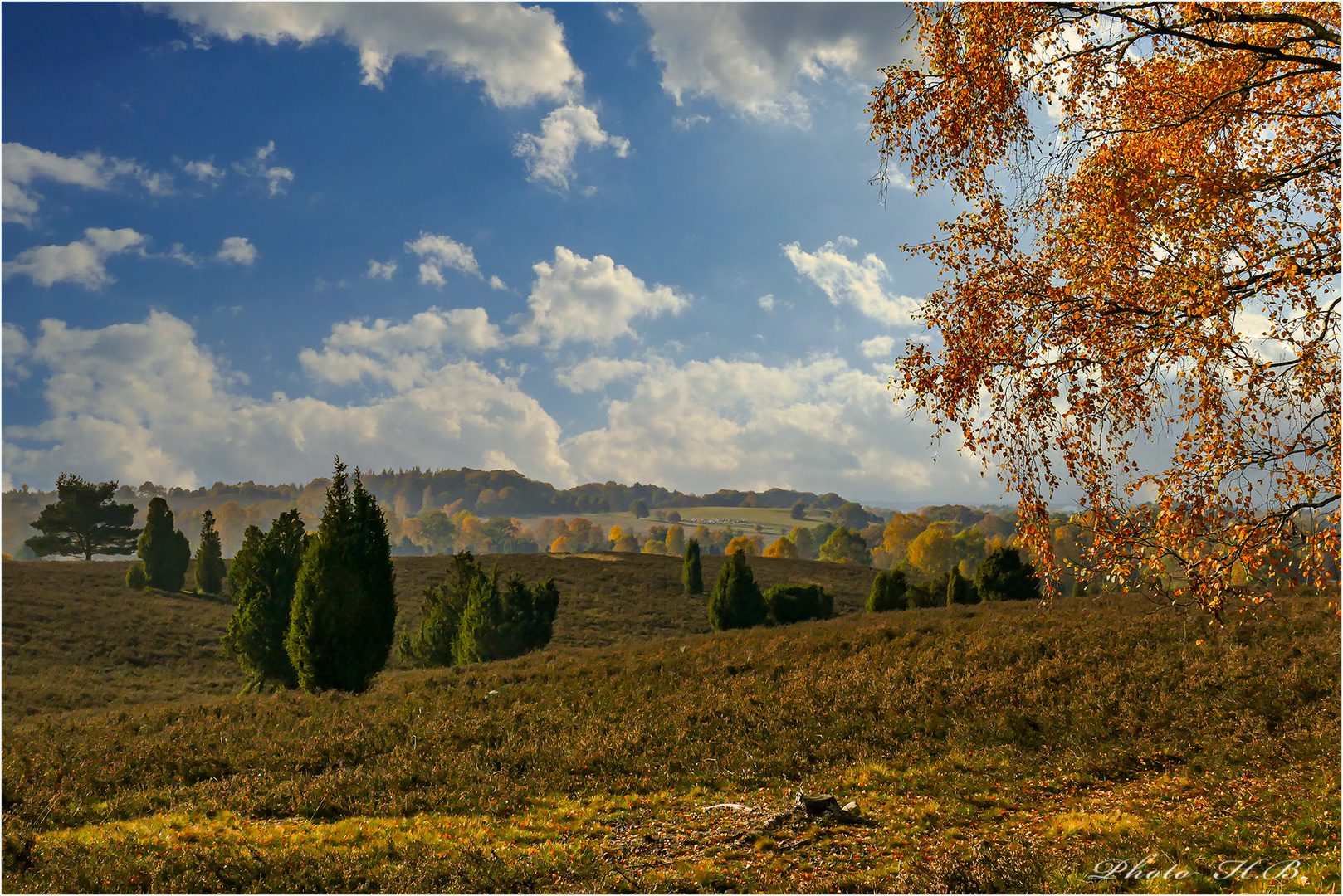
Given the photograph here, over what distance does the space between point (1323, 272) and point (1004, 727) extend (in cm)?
886

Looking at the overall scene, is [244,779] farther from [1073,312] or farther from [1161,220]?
[1161,220]

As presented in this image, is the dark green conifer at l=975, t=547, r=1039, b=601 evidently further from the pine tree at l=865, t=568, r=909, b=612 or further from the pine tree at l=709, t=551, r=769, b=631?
the pine tree at l=709, t=551, r=769, b=631

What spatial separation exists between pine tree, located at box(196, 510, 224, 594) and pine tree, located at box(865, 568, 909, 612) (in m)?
45.4

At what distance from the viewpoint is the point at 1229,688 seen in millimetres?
12133

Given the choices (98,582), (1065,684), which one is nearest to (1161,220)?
(1065,684)

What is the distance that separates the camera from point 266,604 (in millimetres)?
24188

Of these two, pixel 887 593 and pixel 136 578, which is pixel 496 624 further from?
pixel 136 578

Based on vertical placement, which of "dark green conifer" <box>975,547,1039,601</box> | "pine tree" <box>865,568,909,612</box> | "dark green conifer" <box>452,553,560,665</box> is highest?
"dark green conifer" <box>975,547,1039,601</box>

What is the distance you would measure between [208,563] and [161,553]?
321 centimetres

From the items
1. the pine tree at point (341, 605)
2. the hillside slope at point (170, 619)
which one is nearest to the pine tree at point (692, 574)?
the hillside slope at point (170, 619)

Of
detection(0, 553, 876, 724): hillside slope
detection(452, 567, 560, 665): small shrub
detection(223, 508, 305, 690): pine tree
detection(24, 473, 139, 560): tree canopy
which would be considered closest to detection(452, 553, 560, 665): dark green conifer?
detection(452, 567, 560, 665): small shrub

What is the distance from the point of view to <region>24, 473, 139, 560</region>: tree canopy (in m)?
61.9

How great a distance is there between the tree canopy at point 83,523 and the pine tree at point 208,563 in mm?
19182

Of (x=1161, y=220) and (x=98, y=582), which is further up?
(x=1161, y=220)
